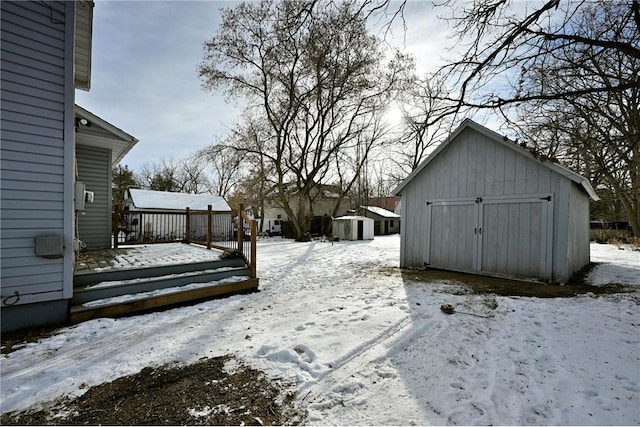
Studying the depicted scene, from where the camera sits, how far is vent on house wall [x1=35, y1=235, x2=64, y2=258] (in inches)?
136

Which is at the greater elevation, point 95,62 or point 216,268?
point 95,62

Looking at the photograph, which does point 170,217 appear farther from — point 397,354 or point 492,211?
point 397,354

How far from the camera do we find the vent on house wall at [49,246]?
3463 millimetres

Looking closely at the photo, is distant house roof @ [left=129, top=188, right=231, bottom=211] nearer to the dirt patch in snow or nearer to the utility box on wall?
the utility box on wall

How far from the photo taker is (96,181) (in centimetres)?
728

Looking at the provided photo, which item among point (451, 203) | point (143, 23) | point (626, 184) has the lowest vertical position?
point (451, 203)

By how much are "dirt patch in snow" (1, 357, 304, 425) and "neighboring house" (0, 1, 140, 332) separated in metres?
1.98

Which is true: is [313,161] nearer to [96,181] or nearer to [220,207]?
[220,207]

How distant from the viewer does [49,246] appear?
3510 mm

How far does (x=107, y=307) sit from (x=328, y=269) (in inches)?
207

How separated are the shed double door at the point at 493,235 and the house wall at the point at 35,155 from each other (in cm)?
771

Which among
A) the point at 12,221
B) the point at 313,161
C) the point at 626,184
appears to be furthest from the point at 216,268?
the point at 626,184

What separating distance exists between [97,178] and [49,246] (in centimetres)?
467

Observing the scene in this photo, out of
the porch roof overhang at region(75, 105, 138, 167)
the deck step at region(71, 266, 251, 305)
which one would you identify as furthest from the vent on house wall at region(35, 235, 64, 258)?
the porch roof overhang at region(75, 105, 138, 167)
